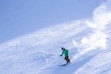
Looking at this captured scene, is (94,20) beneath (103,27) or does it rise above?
above

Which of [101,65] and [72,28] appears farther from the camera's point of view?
[72,28]

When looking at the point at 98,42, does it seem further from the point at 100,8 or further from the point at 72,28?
the point at 100,8

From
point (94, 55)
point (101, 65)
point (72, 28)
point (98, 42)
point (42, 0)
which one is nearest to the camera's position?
point (101, 65)

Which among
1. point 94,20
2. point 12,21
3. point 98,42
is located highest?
point 12,21

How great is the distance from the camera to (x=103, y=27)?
23062 mm

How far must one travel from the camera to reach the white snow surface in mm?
18141

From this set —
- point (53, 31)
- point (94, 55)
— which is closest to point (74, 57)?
point (94, 55)

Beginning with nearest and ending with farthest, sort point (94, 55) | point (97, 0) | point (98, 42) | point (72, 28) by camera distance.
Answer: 1. point (94, 55)
2. point (98, 42)
3. point (72, 28)
4. point (97, 0)

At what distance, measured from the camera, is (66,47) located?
22.0 metres

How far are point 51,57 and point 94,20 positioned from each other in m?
6.05

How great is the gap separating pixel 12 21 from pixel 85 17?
839cm

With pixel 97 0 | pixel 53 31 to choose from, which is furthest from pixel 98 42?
pixel 97 0

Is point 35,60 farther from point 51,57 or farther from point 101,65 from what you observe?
point 101,65

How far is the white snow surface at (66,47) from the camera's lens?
59.5 ft
